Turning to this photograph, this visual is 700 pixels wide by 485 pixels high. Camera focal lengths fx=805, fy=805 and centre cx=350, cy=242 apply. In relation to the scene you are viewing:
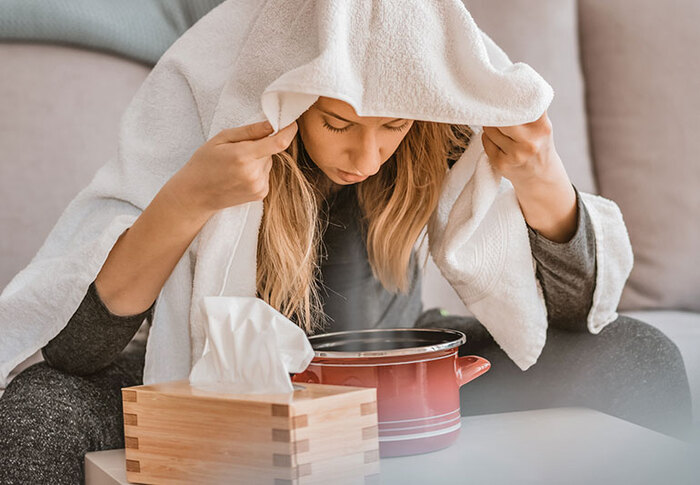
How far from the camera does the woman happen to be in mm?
766

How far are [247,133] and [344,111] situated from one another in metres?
0.09

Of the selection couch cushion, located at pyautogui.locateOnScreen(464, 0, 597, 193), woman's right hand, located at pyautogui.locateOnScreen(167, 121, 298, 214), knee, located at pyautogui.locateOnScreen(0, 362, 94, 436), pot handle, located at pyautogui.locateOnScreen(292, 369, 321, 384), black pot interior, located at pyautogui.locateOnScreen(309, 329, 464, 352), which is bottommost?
knee, located at pyautogui.locateOnScreen(0, 362, 94, 436)

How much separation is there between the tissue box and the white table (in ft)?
0.18

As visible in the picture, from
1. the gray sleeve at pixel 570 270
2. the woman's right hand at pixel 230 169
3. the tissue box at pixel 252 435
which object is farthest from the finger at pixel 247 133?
the gray sleeve at pixel 570 270

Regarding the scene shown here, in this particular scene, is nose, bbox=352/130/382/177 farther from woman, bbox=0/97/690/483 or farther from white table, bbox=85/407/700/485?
white table, bbox=85/407/700/485

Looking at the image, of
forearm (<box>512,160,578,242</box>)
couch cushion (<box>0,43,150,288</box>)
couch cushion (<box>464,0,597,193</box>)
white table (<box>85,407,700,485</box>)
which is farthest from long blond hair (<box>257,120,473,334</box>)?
couch cushion (<box>464,0,597,193</box>)

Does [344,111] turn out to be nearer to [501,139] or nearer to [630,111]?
[501,139]

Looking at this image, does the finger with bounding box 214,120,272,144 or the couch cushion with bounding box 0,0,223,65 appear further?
the couch cushion with bounding box 0,0,223,65

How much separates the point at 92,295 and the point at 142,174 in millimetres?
176

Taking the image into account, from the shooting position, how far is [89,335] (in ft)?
2.83

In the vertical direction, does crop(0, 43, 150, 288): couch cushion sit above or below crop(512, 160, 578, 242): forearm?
above

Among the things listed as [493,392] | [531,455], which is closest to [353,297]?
[493,392]

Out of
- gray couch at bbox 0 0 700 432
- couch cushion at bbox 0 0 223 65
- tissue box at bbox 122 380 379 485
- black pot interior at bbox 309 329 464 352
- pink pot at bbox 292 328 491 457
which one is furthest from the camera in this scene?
gray couch at bbox 0 0 700 432

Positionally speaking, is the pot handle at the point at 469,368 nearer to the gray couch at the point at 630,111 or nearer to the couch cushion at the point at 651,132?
the gray couch at the point at 630,111
